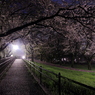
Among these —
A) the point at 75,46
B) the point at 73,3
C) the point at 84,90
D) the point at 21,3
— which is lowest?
the point at 84,90

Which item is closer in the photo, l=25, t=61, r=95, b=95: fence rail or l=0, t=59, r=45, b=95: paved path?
l=25, t=61, r=95, b=95: fence rail

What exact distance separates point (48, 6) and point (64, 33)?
2.98 metres

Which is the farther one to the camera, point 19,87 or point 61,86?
point 19,87

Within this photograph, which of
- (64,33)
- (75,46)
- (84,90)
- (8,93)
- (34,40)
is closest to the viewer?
(8,93)

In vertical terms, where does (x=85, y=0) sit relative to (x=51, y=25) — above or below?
above

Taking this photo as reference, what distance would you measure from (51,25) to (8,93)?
21.3 feet

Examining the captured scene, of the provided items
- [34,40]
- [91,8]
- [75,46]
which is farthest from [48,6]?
[75,46]

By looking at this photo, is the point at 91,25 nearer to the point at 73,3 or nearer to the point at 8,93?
the point at 73,3

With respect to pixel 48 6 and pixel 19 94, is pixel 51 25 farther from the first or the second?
pixel 19 94

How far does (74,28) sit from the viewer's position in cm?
831

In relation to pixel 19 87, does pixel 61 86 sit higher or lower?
higher

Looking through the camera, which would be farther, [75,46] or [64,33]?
[75,46]

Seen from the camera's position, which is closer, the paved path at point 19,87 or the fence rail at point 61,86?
the fence rail at point 61,86

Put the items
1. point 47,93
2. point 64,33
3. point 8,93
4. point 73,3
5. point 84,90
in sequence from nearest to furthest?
point 47,93 < point 8,93 < point 84,90 < point 73,3 < point 64,33
